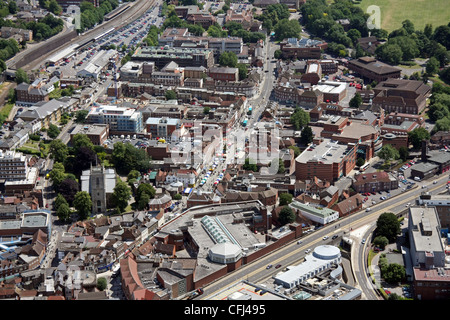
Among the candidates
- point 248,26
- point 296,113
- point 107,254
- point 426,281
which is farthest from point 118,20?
point 426,281

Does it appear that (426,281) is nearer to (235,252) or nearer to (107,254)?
(235,252)

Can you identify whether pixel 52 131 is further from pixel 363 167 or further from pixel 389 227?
pixel 389 227

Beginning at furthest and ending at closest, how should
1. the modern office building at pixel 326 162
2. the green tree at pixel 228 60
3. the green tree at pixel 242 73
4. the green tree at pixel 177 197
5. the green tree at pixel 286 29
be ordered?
the green tree at pixel 286 29 → the green tree at pixel 228 60 → the green tree at pixel 242 73 → the modern office building at pixel 326 162 → the green tree at pixel 177 197

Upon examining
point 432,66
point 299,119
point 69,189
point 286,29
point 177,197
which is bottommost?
point 177,197

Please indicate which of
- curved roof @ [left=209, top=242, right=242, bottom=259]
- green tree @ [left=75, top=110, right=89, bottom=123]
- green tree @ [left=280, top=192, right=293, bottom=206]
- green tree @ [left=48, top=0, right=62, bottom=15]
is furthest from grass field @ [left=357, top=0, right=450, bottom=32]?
curved roof @ [left=209, top=242, right=242, bottom=259]

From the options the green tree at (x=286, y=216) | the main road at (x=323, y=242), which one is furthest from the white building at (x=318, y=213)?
the green tree at (x=286, y=216)

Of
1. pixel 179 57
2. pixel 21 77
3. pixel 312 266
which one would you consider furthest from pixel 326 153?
pixel 21 77

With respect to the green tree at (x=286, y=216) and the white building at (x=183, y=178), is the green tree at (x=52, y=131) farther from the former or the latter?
the green tree at (x=286, y=216)

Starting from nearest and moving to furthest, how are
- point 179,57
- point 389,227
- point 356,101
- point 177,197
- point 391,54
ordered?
1. point 389,227
2. point 177,197
3. point 356,101
4. point 179,57
5. point 391,54
